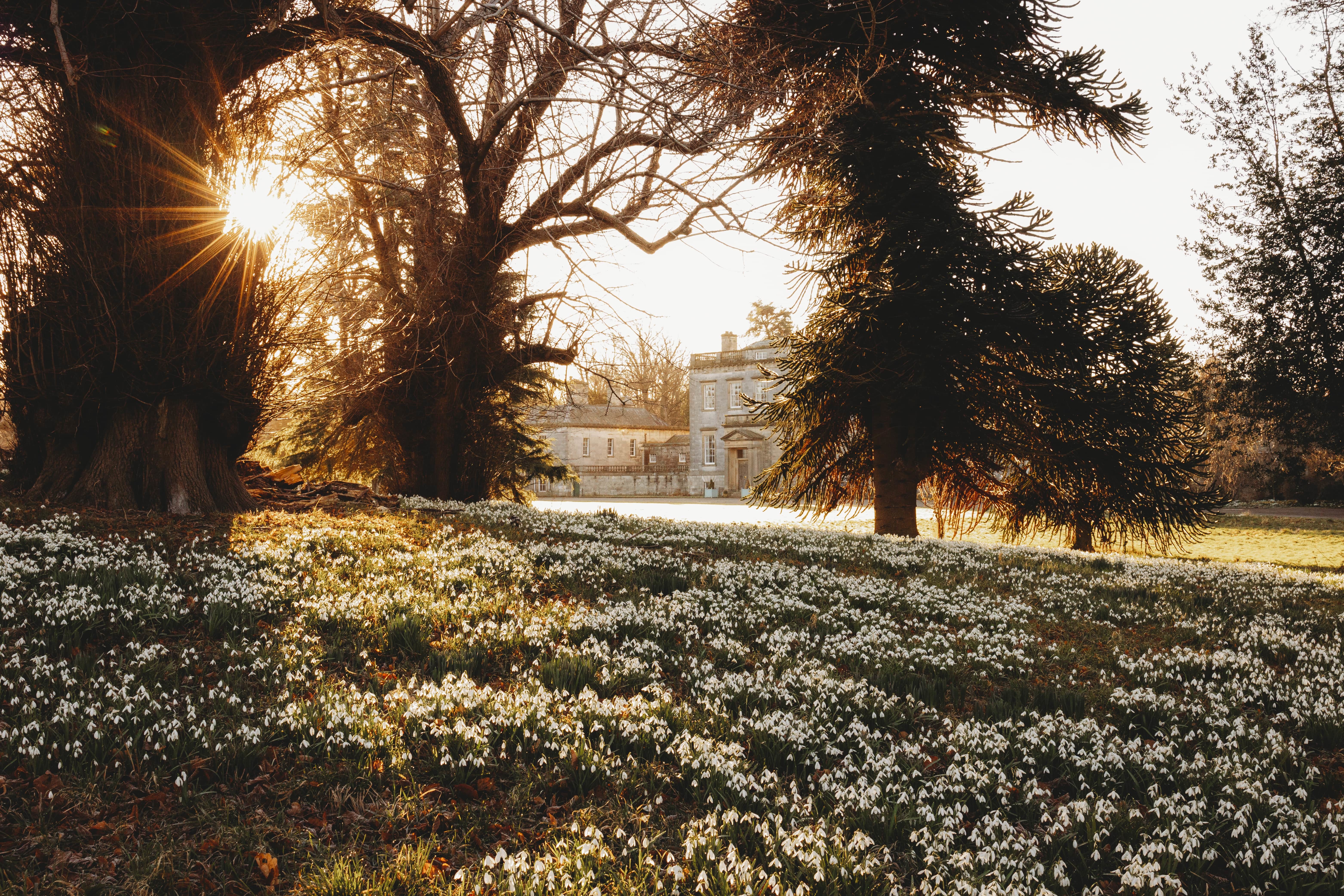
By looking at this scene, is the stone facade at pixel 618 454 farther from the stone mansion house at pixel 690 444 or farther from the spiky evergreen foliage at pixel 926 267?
the spiky evergreen foliage at pixel 926 267

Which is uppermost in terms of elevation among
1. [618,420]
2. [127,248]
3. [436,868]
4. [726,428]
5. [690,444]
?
[618,420]

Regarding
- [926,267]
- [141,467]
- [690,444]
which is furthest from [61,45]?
[690,444]

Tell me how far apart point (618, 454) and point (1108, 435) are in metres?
57.0

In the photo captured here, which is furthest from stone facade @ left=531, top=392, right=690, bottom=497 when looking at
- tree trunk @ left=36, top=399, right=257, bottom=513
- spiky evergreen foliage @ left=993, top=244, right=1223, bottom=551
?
tree trunk @ left=36, top=399, right=257, bottom=513

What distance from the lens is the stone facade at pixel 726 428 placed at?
188 feet

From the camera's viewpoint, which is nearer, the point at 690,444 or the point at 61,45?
the point at 61,45

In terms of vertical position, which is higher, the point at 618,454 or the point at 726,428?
the point at 726,428

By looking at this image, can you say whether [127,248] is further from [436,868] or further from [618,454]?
[618,454]

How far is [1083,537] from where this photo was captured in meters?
18.5

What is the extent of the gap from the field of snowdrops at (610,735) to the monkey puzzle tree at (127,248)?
5.34ft

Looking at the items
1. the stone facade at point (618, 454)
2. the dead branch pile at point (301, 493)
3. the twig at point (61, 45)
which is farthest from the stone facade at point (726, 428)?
the twig at point (61, 45)

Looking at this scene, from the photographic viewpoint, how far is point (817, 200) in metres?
15.6

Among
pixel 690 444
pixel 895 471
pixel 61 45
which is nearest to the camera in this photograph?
pixel 61 45

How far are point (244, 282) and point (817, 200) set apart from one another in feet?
35.5
